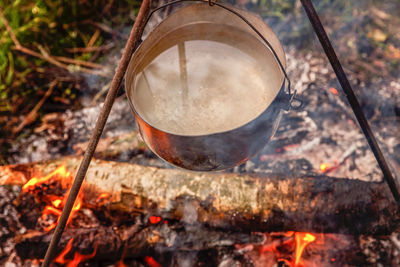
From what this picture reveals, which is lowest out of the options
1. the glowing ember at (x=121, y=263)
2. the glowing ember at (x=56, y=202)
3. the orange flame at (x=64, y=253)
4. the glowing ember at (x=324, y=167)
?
the glowing ember at (x=121, y=263)

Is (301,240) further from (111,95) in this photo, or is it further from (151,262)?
(111,95)

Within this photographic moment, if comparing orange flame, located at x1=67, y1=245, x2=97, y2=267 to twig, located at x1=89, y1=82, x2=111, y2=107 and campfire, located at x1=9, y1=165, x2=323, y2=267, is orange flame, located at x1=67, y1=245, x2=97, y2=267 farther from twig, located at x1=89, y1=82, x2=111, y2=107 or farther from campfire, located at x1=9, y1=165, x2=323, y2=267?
twig, located at x1=89, y1=82, x2=111, y2=107

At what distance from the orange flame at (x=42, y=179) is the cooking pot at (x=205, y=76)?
3.13 feet

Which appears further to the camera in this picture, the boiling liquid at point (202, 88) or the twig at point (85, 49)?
the twig at point (85, 49)

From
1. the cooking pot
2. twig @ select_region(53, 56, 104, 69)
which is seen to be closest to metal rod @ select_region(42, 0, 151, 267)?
the cooking pot

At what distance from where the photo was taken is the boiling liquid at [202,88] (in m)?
1.89

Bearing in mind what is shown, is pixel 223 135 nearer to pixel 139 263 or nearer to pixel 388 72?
pixel 139 263

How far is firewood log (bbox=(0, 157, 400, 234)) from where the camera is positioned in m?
2.10

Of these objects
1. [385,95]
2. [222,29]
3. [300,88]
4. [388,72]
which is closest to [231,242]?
[222,29]

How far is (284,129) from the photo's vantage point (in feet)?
10.1

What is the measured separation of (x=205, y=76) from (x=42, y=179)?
144 centimetres

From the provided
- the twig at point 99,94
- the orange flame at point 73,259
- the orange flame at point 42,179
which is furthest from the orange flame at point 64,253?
the twig at point 99,94

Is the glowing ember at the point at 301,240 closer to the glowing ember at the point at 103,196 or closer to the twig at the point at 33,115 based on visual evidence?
the glowing ember at the point at 103,196

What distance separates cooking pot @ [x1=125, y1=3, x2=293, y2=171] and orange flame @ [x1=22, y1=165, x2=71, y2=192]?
3.13 feet
